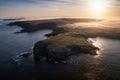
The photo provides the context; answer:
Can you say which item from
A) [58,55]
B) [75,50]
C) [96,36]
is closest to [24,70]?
[58,55]

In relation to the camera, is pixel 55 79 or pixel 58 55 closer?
pixel 55 79

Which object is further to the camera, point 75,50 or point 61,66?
point 75,50

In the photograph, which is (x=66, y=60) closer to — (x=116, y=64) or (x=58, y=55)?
(x=58, y=55)

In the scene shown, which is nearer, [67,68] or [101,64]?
[67,68]

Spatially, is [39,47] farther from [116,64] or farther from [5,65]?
[116,64]

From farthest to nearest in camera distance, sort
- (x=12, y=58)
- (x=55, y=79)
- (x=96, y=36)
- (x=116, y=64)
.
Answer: (x=96, y=36)
(x=12, y=58)
(x=116, y=64)
(x=55, y=79)

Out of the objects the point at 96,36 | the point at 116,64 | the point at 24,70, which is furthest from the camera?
the point at 96,36

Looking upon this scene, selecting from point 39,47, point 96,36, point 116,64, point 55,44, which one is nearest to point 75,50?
point 55,44

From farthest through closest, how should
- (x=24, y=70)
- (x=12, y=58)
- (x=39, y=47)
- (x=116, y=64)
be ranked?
(x=39, y=47)
(x=12, y=58)
(x=116, y=64)
(x=24, y=70)

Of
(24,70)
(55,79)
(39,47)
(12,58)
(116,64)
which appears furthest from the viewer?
(39,47)
